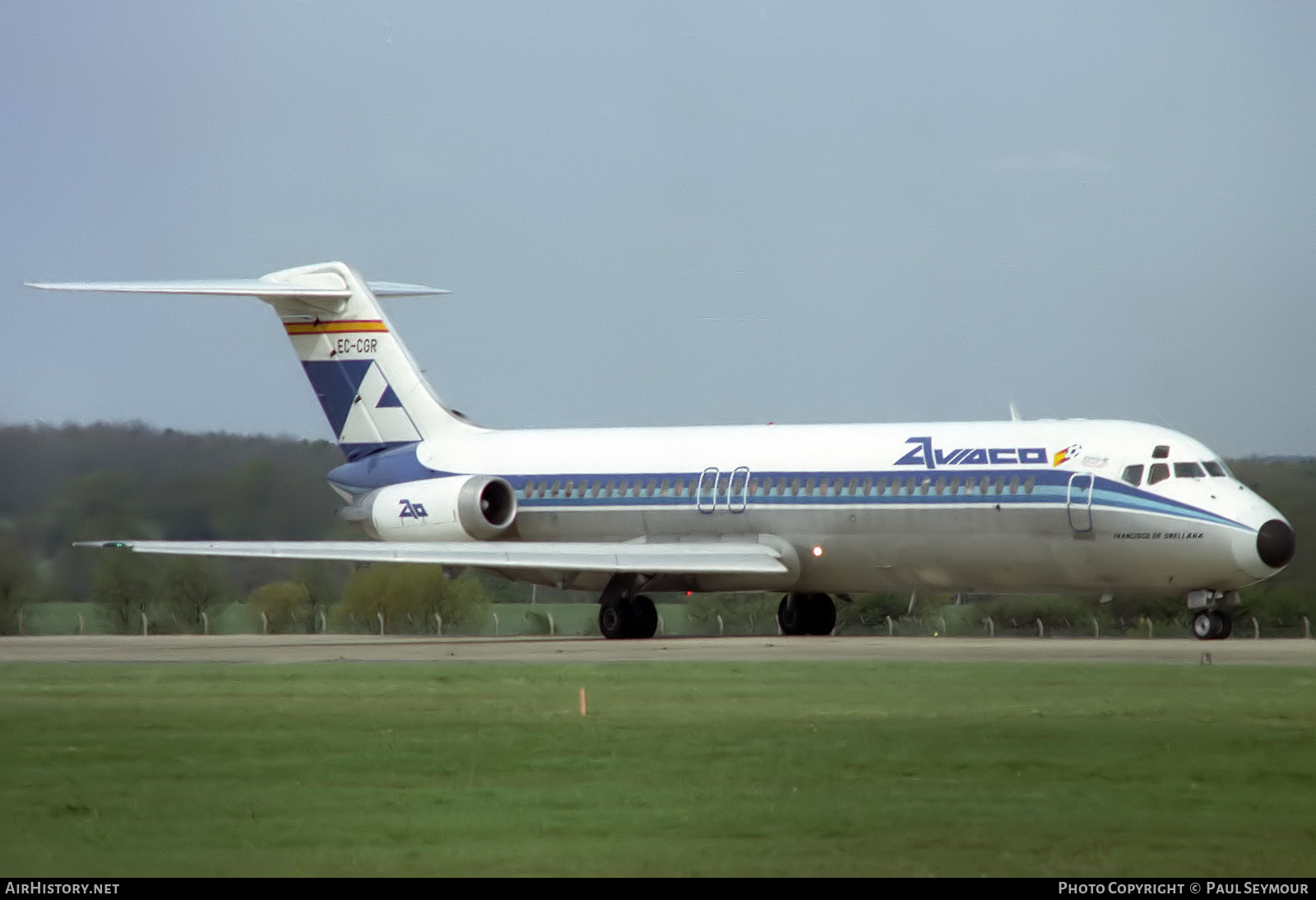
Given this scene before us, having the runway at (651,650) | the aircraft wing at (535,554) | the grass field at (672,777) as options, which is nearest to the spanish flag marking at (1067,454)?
the runway at (651,650)

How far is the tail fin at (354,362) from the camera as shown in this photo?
Answer: 3700 centimetres

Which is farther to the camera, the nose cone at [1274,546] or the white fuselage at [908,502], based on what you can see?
the white fuselage at [908,502]

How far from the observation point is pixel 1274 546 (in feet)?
90.2

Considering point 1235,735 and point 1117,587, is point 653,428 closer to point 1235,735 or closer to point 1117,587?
point 1117,587

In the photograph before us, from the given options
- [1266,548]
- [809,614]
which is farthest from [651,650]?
[1266,548]

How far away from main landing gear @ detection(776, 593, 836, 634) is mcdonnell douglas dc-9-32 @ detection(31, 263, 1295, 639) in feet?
0.13

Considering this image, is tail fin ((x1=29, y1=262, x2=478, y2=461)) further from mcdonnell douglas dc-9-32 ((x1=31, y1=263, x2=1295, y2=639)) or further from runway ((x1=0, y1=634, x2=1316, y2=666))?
runway ((x1=0, y1=634, x2=1316, y2=666))

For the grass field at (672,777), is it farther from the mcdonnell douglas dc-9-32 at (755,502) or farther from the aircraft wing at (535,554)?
the aircraft wing at (535,554)

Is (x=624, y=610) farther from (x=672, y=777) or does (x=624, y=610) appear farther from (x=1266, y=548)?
(x=672, y=777)

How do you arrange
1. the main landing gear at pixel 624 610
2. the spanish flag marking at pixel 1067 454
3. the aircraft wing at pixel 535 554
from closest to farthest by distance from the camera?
1. the spanish flag marking at pixel 1067 454
2. the aircraft wing at pixel 535 554
3. the main landing gear at pixel 624 610

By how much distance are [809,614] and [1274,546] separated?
9.48 meters

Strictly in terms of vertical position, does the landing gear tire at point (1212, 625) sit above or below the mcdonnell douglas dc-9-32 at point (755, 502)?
below

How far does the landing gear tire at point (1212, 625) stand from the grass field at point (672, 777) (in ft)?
26.1

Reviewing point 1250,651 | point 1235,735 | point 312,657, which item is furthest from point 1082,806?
point 312,657
